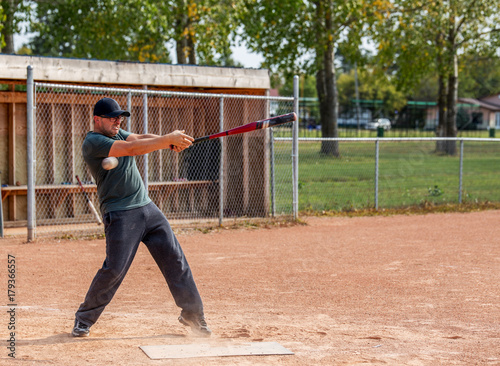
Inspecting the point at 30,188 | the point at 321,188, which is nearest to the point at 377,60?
the point at 321,188

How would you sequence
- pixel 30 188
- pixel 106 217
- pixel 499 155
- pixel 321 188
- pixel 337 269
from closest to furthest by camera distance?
pixel 106 217
pixel 337 269
pixel 30 188
pixel 321 188
pixel 499 155

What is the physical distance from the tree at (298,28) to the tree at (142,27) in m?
1.53

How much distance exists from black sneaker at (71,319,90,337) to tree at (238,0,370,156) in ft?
61.3

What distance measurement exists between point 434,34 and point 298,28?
568 centimetres

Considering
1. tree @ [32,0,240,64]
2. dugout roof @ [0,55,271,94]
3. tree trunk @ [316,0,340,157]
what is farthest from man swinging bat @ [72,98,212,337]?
tree trunk @ [316,0,340,157]

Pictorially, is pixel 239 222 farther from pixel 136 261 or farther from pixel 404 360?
pixel 404 360

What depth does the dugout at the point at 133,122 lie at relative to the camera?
37.1ft

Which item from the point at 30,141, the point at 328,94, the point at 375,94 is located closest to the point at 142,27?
the point at 328,94

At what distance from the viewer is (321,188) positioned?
18844mm

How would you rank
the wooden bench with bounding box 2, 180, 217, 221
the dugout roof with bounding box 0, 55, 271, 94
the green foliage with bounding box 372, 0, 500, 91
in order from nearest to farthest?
the dugout roof with bounding box 0, 55, 271, 94 → the wooden bench with bounding box 2, 180, 217, 221 → the green foliage with bounding box 372, 0, 500, 91

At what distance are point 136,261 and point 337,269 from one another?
2756 millimetres

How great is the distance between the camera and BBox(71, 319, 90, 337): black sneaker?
528 cm

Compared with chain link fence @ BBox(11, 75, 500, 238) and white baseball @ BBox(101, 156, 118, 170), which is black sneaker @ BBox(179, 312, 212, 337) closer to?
white baseball @ BBox(101, 156, 118, 170)

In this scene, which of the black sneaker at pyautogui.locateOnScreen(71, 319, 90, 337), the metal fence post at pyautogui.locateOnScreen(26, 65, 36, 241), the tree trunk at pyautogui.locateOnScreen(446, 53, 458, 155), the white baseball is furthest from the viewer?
the tree trunk at pyautogui.locateOnScreen(446, 53, 458, 155)
